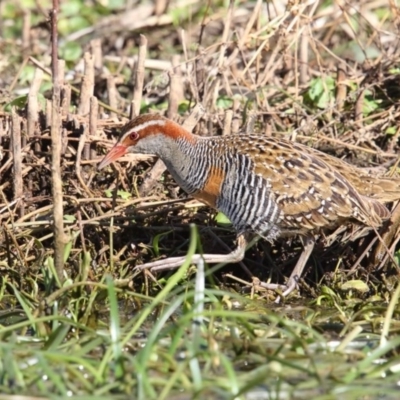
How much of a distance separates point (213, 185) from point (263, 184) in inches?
13.9

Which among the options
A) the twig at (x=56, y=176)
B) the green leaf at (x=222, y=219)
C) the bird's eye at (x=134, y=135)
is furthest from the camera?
the green leaf at (x=222, y=219)

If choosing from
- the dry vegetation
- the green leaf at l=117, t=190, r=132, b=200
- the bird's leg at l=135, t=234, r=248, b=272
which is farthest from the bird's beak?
the bird's leg at l=135, t=234, r=248, b=272

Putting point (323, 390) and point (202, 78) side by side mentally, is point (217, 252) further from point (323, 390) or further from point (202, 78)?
point (323, 390)

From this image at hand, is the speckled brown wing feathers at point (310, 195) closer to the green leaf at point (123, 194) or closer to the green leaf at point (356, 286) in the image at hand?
the green leaf at point (356, 286)

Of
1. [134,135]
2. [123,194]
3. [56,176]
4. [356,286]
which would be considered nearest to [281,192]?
[356,286]

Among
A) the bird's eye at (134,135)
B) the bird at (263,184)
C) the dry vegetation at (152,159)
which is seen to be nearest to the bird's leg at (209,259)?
the bird at (263,184)

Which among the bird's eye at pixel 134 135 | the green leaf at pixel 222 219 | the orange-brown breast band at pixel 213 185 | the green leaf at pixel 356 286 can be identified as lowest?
the green leaf at pixel 356 286

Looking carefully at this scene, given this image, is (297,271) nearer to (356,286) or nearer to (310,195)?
(356,286)

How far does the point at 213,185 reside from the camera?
6.61 meters

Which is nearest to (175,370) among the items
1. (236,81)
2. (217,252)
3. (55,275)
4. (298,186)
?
(55,275)

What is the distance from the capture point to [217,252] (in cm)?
718

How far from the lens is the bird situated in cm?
641

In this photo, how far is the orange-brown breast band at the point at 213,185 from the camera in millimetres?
6590

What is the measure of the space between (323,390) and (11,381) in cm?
138
